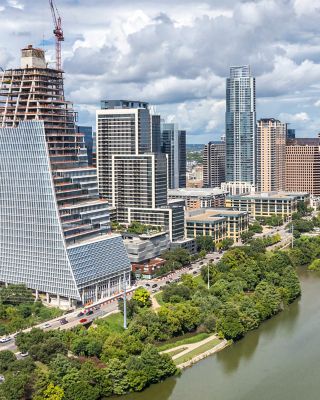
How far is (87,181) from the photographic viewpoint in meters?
73.1

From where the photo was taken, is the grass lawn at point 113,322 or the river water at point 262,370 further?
the grass lawn at point 113,322

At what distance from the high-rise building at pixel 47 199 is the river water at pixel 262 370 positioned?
771 inches

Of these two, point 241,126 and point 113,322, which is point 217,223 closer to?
point 113,322

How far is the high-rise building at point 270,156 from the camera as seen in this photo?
563ft

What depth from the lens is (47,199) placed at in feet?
222

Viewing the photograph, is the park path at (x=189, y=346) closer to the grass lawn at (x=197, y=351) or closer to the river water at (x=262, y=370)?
the grass lawn at (x=197, y=351)

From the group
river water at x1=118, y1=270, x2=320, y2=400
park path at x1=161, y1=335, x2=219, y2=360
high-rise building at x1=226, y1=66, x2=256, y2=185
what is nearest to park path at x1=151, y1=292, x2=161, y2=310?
park path at x1=161, y1=335, x2=219, y2=360

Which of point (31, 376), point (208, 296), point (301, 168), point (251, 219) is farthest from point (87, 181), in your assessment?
point (301, 168)

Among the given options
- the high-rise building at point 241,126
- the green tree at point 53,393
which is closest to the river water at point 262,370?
the green tree at point 53,393

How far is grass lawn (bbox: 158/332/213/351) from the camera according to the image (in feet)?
187

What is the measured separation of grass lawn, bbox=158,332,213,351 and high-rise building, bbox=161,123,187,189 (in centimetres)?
10737

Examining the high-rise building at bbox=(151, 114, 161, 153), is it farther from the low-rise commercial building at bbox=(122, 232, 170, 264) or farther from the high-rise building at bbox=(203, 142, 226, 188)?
the low-rise commercial building at bbox=(122, 232, 170, 264)

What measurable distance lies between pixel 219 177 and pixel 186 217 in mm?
83625

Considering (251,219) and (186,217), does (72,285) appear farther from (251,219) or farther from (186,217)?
(251,219)
